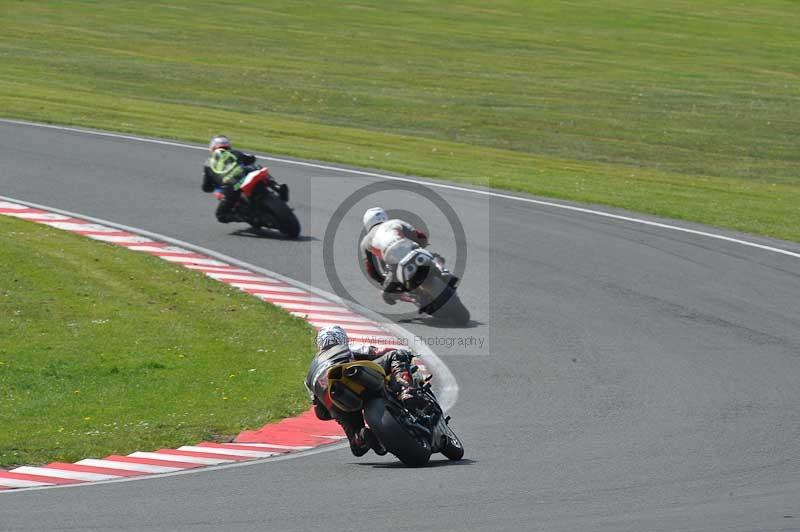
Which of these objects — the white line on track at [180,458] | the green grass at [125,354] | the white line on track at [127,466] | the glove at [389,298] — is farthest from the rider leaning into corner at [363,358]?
the glove at [389,298]

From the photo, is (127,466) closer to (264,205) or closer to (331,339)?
(331,339)

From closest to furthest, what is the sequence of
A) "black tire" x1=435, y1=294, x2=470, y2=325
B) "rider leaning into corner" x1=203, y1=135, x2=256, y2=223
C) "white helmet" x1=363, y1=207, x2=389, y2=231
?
"black tire" x1=435, y1=294, x2=470, y2=325 → "white helmet" x1=363, y1=207, x2=389, y2=231 → "rider leaning into corner" x1=203, y1=135, x2=256, y2=223

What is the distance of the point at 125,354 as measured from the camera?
14.5 metres

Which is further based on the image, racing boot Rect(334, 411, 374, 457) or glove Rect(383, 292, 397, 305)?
glove Rect(383, 292, 397, 305)

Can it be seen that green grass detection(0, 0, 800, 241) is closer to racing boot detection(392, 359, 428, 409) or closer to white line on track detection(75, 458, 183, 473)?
racing boot detection(392, 359, 428, 409)

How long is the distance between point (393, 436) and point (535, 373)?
4.11 m

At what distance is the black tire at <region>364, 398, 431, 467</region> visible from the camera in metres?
10.2

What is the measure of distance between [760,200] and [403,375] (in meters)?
16.2

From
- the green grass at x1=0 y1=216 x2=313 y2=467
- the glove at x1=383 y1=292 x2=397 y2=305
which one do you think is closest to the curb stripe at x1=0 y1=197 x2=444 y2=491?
the green grass at x1=0 y1=216 x2=313 y2=467

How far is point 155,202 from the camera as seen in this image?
22.5 meters

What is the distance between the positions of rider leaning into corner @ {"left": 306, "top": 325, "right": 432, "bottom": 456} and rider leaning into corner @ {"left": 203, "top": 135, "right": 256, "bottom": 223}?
1006 centimetres

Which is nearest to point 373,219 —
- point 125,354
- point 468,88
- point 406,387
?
point 125,354

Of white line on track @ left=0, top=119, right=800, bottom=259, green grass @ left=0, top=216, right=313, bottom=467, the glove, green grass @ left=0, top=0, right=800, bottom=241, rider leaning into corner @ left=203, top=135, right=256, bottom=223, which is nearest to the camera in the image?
Answer: green grass @ left=0, top=216, right=313, bottom=467

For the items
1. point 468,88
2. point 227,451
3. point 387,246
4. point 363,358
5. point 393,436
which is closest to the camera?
point 393,436
